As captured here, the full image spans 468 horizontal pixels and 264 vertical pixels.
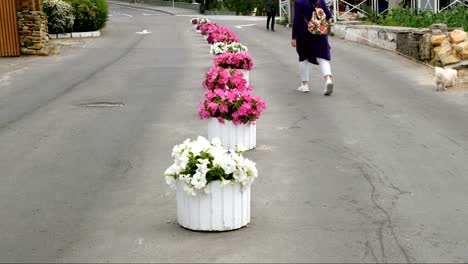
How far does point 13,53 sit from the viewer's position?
21656 millimetres

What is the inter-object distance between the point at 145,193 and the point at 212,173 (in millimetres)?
1404

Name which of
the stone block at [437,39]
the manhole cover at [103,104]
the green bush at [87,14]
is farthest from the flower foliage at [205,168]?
the green bush at [87,14]

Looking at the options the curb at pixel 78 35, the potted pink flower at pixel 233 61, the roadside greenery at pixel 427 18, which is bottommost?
the curb at pixel 78 35

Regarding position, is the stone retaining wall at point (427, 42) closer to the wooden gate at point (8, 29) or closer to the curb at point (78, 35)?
the wooden gate at point (8, 29)

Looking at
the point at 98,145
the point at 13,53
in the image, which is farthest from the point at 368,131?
the point at 13,53

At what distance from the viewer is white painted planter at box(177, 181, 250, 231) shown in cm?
598

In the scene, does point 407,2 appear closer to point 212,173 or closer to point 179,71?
point 179,71

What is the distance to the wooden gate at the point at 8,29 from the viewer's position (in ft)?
69.9

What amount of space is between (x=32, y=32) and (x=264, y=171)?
15.4m

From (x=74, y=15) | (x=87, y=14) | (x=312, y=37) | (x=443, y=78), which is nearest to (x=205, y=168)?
(x=312, y=37)

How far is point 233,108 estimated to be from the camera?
8938 mm

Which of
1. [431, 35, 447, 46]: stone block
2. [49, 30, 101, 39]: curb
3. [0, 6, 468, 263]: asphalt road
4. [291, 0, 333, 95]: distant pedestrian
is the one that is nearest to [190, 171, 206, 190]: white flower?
[0, 6, 468, 263]: asphalt road

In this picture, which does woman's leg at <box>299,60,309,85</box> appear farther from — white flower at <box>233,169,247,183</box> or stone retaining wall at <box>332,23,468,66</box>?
white flower at <box>233,169,247,183</box>

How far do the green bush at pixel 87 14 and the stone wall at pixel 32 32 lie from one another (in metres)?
7.03
